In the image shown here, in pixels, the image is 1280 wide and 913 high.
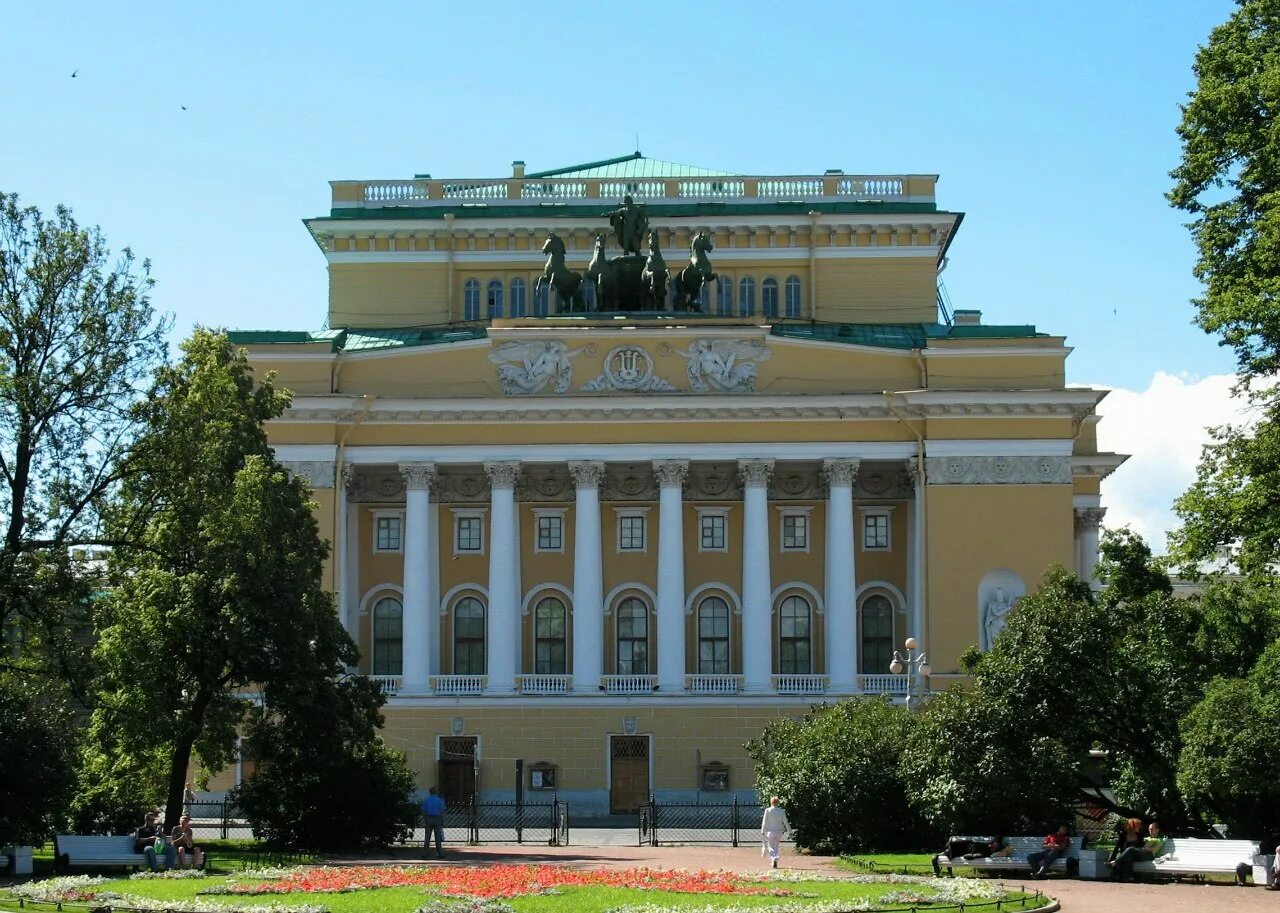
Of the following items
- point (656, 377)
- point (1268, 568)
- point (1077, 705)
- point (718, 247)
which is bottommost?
point (1077, 705)

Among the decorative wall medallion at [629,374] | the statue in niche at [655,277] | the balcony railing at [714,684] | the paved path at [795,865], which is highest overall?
the statue in niche at [655,277]

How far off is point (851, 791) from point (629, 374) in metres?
20.9

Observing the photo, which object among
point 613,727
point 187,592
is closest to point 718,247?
point 613,727

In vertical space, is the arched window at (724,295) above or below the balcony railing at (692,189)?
below

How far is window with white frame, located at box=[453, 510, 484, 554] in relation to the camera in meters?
56.8

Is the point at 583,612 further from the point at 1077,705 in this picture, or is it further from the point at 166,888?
the point at 166,888

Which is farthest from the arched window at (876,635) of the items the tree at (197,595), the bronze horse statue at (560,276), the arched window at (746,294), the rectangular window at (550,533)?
the tree at (197,595)

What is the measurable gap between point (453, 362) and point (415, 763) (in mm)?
11019

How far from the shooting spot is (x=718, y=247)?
60250 mm

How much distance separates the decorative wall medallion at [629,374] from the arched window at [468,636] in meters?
7.27

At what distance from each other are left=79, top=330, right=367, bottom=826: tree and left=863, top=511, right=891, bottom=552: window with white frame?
21.9 metres

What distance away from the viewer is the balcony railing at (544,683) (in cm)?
5388

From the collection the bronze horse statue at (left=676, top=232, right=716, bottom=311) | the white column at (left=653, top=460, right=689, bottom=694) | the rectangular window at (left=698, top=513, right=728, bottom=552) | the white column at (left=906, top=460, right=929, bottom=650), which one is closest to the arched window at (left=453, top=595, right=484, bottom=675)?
the white column at (left=653, top=460, right=689, bottom=694)

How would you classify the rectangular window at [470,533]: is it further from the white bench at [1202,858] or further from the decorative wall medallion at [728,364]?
the white bench at [1202,858]
